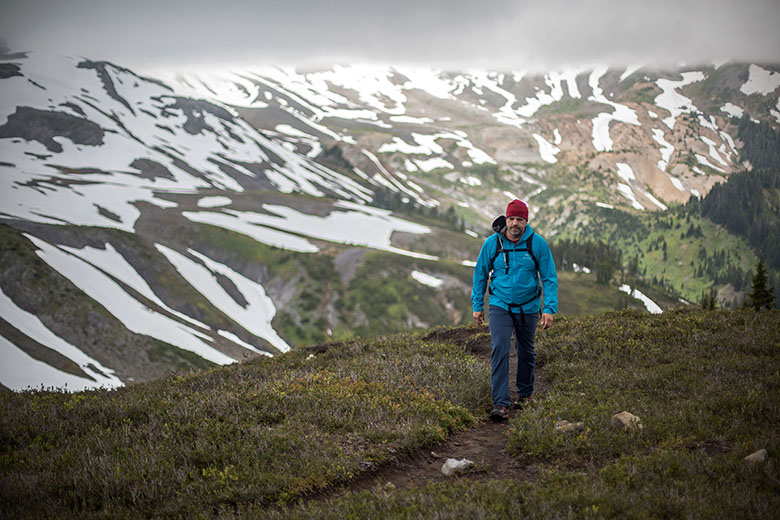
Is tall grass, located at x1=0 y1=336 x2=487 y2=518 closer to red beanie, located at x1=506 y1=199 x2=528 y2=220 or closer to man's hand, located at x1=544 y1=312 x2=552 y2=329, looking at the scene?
man's hand, located at x1=544 y1=312 x2=552 y2=329

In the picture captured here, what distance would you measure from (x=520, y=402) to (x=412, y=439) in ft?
10.5

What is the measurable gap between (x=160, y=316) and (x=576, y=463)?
8448cm

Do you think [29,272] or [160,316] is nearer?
[29,272]

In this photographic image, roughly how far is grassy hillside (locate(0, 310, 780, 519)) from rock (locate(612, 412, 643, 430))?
151 mm

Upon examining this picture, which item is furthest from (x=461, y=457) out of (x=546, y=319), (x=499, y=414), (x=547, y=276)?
(x=547, y=276)

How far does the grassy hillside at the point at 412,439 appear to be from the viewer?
6.93 metres

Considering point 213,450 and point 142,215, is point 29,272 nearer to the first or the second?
point 142,215

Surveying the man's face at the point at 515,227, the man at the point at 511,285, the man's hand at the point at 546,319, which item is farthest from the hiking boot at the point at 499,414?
the man's face at the point at 515,227

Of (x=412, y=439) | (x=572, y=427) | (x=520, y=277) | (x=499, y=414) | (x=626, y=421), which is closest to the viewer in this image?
(x=626, y=421)

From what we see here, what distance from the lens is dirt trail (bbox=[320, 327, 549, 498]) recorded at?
8.27 metres

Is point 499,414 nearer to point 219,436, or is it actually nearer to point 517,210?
point 517,210

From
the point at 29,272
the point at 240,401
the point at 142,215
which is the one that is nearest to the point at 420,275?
the point at 142,215

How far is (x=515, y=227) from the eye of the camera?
10.8m

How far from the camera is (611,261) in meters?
200
